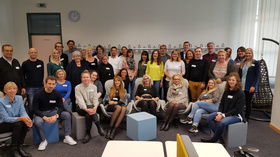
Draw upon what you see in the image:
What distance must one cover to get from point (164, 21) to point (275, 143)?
15.3ft

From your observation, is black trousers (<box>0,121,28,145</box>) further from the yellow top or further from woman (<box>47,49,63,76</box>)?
the yellow top

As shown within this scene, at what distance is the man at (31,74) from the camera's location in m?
3.98

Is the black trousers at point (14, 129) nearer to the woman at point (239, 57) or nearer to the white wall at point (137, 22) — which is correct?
the white wall at point (137, 22)

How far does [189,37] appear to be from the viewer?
6.74m

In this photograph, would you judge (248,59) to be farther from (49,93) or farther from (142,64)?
(49,93)

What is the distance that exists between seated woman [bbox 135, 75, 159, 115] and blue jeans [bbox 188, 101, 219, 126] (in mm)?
786

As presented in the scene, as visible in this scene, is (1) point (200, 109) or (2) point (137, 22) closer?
(1) point (200, 109)

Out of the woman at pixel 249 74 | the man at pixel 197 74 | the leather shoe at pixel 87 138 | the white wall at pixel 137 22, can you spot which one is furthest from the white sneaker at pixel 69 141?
the white wall at pixel 137 22

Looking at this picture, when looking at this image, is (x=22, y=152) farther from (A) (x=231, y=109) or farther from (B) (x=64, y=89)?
(A) (x=231, y=109)

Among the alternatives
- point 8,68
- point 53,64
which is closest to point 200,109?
point 53,64

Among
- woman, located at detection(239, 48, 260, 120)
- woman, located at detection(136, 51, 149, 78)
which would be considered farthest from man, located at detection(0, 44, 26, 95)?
woman, located at detection(239, 48, 260, 120)

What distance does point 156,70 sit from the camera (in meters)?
4.90

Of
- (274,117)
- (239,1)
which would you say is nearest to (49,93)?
(274,117)

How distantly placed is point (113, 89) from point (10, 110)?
1.82m
